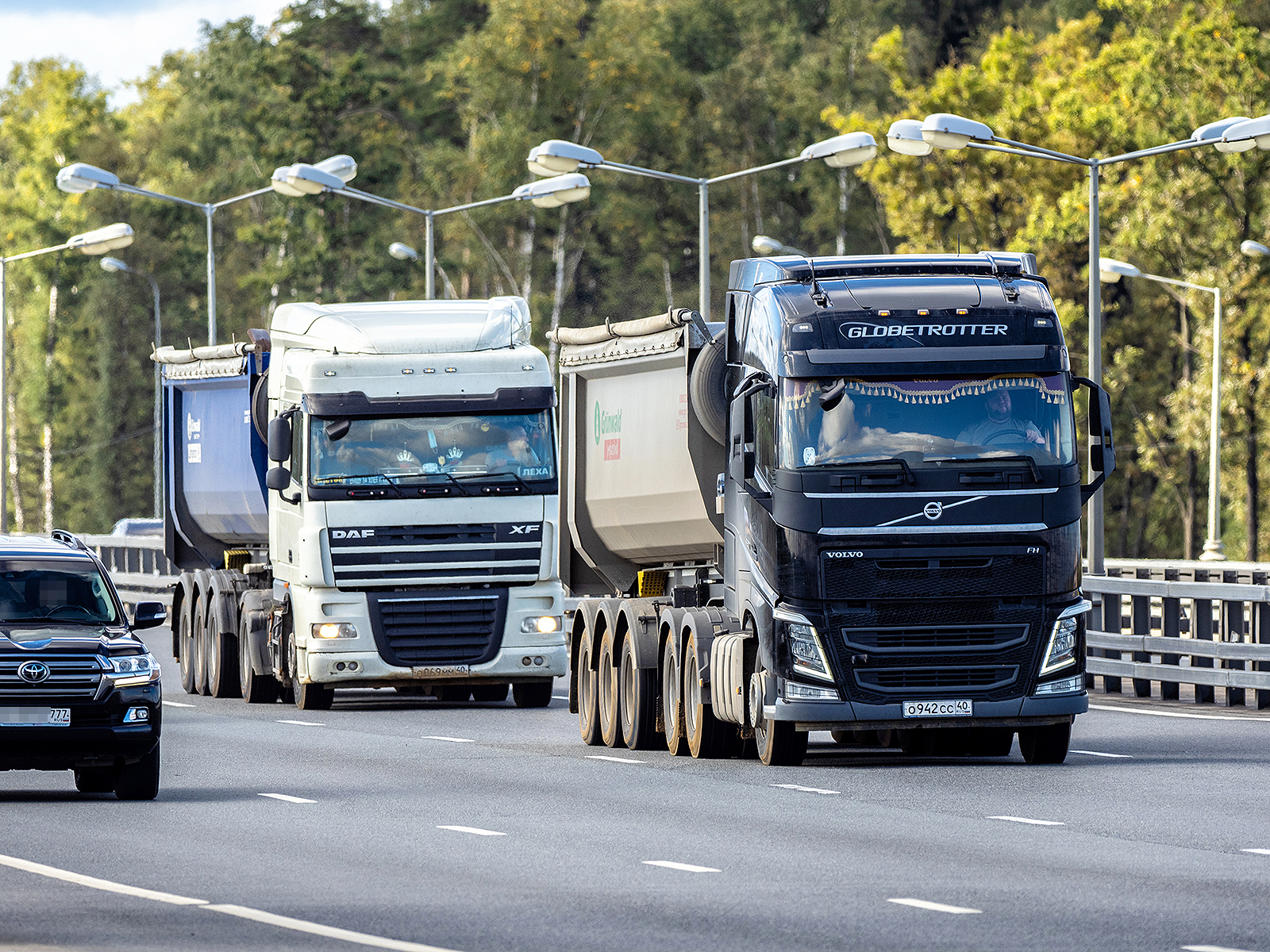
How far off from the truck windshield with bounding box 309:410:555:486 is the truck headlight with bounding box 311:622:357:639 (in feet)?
4.12

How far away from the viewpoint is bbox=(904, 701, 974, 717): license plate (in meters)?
18.9

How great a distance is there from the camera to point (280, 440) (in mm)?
25516

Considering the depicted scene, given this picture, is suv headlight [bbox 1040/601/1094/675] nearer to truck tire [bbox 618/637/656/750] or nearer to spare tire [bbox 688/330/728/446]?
spare tire [bbox 688/330/728/446]

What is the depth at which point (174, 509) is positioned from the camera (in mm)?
32719

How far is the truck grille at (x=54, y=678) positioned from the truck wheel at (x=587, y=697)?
6.25 meters

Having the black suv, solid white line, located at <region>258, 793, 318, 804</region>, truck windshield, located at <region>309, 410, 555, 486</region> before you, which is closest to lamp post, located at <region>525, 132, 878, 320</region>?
truck windshield, located at <region>309, 410, 555, 486</region>

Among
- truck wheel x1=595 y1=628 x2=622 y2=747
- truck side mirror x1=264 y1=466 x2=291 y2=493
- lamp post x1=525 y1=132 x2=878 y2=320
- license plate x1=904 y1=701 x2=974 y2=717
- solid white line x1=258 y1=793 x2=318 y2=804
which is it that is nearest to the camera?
solid white line x1=258 y1=793 x2=318 y2=804

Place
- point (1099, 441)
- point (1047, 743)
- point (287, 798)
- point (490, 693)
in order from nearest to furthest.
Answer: point (287, 798), point (1099, 441), point (1047, 743), point (490, 693)

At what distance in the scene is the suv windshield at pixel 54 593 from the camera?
1758 centimetres

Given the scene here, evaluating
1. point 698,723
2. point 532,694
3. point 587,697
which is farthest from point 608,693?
point 532,694

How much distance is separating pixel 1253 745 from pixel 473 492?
7.56 m

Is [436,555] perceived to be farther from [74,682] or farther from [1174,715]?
[74,682]

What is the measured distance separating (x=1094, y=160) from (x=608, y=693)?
45.1ft

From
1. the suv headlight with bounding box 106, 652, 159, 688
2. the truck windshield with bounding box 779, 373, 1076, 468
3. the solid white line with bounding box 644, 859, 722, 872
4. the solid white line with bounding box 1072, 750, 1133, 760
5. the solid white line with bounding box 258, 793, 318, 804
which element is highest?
the truck windshield with bounding box 779, 373, 1076, 468
